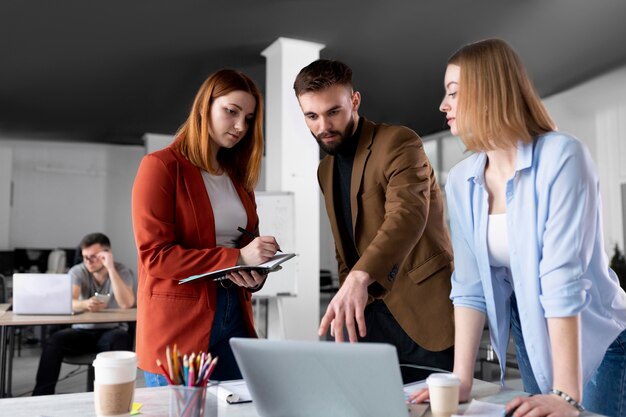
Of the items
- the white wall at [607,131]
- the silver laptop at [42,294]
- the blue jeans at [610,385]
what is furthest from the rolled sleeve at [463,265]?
the white wall at [607,131]

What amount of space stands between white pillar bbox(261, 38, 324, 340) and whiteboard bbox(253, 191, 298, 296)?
287mm

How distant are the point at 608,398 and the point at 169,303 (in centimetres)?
116

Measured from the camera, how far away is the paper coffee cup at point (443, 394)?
1.09 meters

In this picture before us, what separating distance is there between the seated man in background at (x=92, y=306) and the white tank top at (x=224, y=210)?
2.64 metres

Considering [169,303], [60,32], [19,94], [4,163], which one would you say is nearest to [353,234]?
[169,303]

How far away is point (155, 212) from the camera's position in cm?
164

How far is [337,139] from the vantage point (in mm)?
1877

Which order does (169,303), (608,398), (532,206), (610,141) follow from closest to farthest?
(532,206) < (608,398) < (169,303) < (610,141)

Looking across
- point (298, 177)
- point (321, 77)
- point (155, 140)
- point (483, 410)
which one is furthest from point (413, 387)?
point (155, 140)

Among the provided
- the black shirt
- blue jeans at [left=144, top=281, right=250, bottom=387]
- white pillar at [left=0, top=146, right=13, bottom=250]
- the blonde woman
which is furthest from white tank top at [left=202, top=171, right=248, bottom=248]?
white pillar at [left=0, top=146, right=13, bottom=250]

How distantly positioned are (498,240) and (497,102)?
32 cm

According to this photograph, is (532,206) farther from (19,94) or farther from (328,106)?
(19,94)

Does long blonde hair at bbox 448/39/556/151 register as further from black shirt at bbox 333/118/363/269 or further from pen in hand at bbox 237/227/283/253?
pen in hand at bbox 237/227/283/253

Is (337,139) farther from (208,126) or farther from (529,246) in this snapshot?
(529,246)
